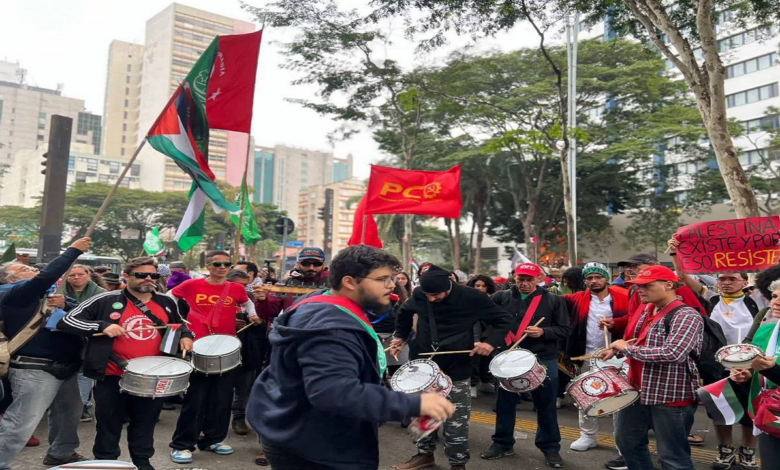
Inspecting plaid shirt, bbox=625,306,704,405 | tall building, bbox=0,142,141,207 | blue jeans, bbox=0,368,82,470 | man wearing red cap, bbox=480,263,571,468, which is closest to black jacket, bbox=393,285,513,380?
man wearing red cap, bbox=480,263,571,468

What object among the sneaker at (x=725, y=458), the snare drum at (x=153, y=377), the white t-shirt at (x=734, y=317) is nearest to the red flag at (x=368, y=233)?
the white t-shirt at (x=734, y=317)

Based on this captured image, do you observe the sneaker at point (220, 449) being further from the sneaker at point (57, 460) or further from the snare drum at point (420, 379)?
the snare drum at point (420, 379)

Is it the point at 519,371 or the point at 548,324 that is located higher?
the point at 548,324

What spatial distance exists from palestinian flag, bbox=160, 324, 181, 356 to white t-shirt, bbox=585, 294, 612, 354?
15.0 ft

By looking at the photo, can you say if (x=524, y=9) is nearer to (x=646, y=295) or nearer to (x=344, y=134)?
(x=646, y=295)

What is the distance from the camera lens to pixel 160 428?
6.77 meters

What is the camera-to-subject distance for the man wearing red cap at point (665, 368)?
411cm

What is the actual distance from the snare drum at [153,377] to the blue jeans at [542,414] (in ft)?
9.96

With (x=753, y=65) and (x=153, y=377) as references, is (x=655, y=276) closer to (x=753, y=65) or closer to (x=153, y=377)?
(x=153, y=377)

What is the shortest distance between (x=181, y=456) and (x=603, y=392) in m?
3.78

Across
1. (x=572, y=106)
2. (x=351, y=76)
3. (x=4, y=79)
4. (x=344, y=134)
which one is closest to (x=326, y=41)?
(x=351, y=76)

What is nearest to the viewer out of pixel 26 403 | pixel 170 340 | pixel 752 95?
pixel 26 403

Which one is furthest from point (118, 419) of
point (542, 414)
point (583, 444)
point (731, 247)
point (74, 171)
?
point (74, 171)

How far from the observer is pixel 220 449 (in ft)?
19.3
